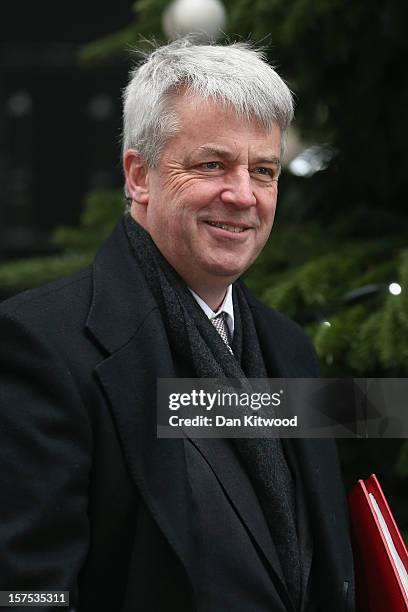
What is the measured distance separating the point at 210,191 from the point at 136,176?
205 millimetres

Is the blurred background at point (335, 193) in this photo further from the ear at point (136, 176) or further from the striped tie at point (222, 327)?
the ear at point (136, 176)

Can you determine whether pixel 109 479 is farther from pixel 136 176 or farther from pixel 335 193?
pixel 335 193

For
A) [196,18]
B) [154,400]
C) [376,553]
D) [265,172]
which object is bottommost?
[376,553]

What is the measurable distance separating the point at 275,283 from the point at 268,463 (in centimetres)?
105

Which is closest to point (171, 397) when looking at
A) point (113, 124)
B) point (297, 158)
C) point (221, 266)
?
point (221, 266)

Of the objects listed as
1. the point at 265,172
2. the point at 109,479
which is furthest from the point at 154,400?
the point at 265,172

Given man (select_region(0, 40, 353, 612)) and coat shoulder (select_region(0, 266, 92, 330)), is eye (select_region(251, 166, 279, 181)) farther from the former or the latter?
coat shoulder (select_region(0, 266, 92, 330))

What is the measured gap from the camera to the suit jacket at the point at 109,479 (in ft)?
6.43

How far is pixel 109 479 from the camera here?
2.04 meters

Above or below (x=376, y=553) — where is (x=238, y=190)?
above

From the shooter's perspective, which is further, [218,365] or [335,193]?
[335,193]

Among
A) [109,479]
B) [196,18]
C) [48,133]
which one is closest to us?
[109,479]

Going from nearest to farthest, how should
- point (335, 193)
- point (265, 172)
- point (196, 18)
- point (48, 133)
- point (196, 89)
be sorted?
point (196, 89) → point (265, 172) → point (196, 18) → point (335, 193) → point (48, 133)

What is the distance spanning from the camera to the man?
1.98 meters
